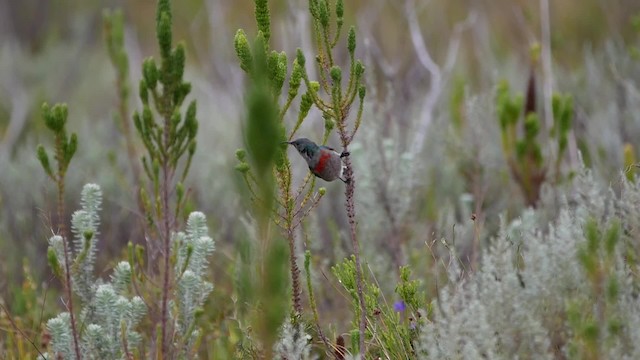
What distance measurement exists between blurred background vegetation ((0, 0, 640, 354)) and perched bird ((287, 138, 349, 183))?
20cm

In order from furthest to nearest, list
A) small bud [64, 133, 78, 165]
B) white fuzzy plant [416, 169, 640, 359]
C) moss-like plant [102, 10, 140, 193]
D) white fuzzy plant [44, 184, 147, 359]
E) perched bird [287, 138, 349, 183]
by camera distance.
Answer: moss-like plant [102, 10, 140, 193], white fuzzy plant [44, 184, 147, 359], perched bird [287, 138, 349, 183], small bud [64, 133, 78, 165], white fuzzy plant [416, 169, 640, 359]

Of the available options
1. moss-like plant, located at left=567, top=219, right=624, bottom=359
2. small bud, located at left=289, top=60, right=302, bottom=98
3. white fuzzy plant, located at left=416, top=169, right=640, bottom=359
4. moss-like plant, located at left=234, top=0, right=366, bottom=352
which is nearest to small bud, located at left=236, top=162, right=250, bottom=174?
moss-like plant, located at left=234, top=0, right=366, bottom=352

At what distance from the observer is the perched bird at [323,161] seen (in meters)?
1.87

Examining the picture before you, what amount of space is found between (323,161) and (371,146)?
5.50ft

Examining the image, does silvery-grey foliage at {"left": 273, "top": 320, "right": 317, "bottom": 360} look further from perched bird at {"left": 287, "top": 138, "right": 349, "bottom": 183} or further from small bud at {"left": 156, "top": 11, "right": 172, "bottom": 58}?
small bud at {"left": 156, "top": 11, "right": 172, "bottom": 58}

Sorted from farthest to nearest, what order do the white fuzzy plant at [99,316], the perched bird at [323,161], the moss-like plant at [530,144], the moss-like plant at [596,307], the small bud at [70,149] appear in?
the moss-like plant at [530,144], the white fuzzy plant at [99,316], the perched bird at [323,161], the small bud at [70,149], the moss-like plant at [596,307]

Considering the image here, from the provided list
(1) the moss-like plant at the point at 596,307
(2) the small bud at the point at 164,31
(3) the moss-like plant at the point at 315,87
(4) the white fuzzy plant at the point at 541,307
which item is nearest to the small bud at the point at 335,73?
(3) the moss-like plant at the point at 315,87

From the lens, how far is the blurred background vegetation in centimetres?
343

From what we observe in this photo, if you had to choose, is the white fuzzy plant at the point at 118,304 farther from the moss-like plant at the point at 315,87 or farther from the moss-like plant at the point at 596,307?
the moss-like plant at the point at 596,307

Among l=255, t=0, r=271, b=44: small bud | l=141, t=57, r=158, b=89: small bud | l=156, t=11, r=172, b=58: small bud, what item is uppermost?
l=255, t=0, r=271, b=44: small bud

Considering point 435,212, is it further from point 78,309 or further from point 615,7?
point 615,7

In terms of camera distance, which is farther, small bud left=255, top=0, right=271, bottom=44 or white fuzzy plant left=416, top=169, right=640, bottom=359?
small bud left=255, top=0, right=271, bottom=44

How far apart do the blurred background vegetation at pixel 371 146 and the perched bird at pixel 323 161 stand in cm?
20

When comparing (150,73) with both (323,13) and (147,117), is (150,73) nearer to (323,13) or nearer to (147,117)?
(147,117)
